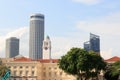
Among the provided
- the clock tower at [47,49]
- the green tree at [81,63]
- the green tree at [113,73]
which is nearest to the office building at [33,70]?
the clock tower at [47,49]

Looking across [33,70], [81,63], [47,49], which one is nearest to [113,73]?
[81,63]

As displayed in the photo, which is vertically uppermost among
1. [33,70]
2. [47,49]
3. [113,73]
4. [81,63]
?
[47,49]

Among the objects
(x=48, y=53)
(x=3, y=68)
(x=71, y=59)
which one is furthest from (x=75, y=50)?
(x=48, y=53)

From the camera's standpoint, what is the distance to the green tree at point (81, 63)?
103 metres

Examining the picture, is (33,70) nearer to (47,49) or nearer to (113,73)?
(47,49)

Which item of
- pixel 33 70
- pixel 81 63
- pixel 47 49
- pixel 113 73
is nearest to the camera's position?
pixel 81 63

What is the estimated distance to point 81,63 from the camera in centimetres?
10206

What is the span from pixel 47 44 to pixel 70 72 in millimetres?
74813

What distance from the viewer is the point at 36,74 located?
150 metres

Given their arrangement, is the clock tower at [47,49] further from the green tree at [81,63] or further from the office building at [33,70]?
the green tree at [81,63]

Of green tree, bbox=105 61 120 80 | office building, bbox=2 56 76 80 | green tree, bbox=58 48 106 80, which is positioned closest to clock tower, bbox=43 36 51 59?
A: office building, bbox=2 56 76 80

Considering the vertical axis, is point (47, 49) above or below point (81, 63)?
above

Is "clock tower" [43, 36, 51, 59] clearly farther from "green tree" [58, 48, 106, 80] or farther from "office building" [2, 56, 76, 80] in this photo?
"green tree" [58, 48, 106, 80]

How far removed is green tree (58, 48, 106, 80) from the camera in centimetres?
10277
